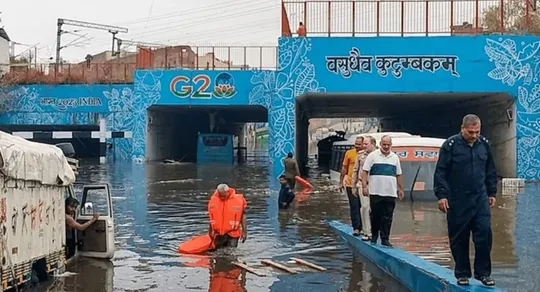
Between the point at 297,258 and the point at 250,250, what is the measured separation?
1135mm

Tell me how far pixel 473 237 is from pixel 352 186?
4.56 m

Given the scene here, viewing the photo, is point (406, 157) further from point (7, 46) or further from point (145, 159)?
point (7, 46)

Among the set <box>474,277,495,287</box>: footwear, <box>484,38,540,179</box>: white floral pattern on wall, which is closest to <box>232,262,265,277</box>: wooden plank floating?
<box>474,277,495,287</box>: footwear

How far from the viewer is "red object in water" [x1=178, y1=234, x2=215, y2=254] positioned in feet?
40.0

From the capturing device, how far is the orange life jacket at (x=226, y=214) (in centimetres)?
1207

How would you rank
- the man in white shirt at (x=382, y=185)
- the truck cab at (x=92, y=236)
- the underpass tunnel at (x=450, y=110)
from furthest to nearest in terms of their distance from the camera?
the underpass tunnel at (x=450, y=110), the truck cab at (x=92, y=236), the man in white shirt at (x=382, y=185)

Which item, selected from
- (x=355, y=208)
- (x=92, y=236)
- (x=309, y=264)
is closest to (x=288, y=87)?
(x=355, y=208)

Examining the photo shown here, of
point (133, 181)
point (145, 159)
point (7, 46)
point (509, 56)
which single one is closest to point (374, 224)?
point (133, 181)

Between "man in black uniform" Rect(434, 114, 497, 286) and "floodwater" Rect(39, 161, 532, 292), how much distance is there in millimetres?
1779

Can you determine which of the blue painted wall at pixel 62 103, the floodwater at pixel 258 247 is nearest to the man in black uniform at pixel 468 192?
the floodwater at pixel 258 247

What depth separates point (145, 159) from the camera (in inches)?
1624

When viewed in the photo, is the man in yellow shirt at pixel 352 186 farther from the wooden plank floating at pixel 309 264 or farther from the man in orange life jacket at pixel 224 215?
the man in orange life jacket at pixel 224 215

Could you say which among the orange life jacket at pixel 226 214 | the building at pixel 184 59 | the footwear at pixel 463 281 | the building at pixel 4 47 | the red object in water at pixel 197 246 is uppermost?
the building at pixel 4 47

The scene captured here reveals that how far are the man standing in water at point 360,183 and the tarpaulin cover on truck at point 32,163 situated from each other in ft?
13.4
